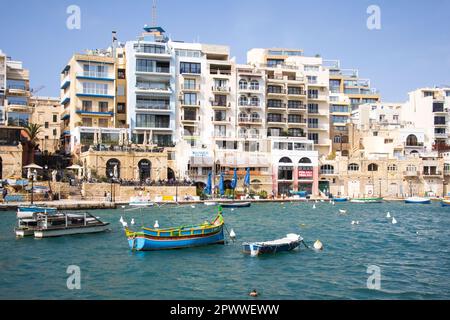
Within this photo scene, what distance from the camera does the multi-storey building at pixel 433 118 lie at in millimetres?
96312

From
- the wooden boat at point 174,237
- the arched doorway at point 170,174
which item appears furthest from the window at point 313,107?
the wooden boat at point 174,237

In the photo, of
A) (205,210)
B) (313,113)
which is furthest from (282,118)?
(205,210)

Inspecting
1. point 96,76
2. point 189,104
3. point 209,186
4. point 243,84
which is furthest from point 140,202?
point 243,84

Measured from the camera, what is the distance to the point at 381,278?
25703 mm

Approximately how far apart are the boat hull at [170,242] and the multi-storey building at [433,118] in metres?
70.8

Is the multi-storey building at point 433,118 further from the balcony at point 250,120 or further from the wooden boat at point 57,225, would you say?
the wooden boat at point 57,225

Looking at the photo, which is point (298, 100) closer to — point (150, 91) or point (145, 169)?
point (150, 91)

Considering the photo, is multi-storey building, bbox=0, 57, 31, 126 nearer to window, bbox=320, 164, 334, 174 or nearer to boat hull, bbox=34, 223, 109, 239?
boat hull, bbox=34, 223, 109, 239

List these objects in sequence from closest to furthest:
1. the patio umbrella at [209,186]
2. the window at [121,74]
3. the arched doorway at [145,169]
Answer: the patio umbrella at [209,186], the arched doorway at [145,169], the window at [121,74]

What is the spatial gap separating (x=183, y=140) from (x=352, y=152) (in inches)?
1293

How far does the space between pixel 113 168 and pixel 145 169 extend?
4.66 meters

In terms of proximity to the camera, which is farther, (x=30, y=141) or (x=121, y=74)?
(x=121, y=74)

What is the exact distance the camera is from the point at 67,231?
126 ft

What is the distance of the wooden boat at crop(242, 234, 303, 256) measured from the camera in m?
31.2
